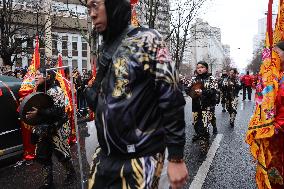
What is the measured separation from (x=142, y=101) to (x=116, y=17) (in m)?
0.53

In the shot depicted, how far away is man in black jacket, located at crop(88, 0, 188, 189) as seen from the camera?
221 centimetres

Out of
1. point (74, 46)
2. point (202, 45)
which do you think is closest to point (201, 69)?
point (74, 46)

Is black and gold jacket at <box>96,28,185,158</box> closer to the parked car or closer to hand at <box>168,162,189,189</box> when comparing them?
hand at <box>168,162,189,189</box>

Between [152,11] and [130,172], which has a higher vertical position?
[152,11]

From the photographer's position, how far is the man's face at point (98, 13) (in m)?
2.39

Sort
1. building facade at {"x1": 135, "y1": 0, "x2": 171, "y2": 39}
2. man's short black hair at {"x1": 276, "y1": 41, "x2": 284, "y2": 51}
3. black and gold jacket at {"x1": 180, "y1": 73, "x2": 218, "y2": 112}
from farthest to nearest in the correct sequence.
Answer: building facade at {"x1": 135, "y1": 0, "x2": 171, "y2": 39}, black and gold jacket at {"x1": 180, "y1": 73, "x2": 218, "y2": 112}, man's short black hair at {"x1": 276, "y1": 41, "x2": 284, "y2": 51}

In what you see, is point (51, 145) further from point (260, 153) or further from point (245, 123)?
point (245, 123)

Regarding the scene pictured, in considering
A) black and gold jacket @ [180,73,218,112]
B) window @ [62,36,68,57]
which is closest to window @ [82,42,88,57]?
window @ [62,36,68,57]

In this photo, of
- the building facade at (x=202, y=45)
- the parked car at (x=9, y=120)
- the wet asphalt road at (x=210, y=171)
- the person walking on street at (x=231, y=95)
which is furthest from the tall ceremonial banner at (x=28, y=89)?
the building facade at (x=202, y=45)

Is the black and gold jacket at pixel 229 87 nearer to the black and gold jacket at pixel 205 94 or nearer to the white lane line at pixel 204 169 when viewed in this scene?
the white lane line at pixel 204 169

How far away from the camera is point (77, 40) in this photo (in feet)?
165

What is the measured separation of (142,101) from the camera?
7.51ft

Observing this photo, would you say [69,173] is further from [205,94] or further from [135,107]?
[135,107]

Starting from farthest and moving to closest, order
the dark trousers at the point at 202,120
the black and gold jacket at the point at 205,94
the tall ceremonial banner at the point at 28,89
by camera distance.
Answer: the black and gold jacket at the point at 205,94 → the dark trousers at the point at 202,120 → the tall ceremonial banner at the point at 28,89
